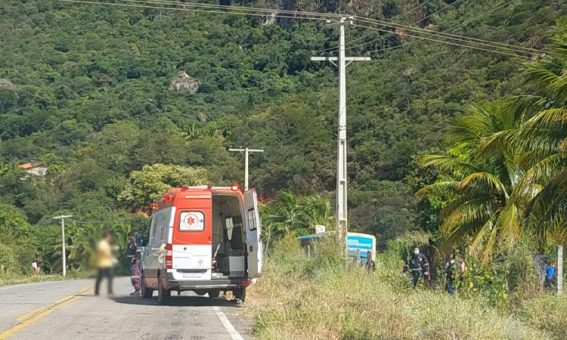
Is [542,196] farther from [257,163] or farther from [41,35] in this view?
[257,163]

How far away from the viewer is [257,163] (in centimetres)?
6956

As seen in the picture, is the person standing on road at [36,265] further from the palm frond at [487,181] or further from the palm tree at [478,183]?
the palm frond at [487,181]

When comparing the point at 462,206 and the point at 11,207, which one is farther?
the point at 462,206

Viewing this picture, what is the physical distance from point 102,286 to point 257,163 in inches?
2641

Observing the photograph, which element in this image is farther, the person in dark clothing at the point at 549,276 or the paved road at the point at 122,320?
the person in dark clothing at the point at 549,276

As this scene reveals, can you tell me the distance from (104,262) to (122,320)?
1432cm

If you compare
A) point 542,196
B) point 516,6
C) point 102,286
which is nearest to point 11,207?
point 102,286

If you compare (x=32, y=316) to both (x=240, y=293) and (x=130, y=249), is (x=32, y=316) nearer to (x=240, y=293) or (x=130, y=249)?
(x=240, y=293)

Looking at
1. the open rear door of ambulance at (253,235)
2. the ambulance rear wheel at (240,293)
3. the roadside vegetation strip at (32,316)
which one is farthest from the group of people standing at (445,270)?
the roadside vegetation strip at (32,316)

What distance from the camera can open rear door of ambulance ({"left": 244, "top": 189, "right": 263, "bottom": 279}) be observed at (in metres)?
19.4

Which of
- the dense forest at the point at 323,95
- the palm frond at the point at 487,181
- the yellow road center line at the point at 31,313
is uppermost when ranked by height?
the dense forest at the point at 323,95

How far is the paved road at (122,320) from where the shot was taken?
13992 millimetres

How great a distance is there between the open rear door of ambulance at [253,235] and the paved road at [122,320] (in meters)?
1.04

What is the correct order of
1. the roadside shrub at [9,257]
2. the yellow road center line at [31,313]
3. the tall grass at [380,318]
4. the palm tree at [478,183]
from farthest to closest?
the palm tree at [478,183] → the yellow road center line at [31,313] → the tall grass at [380,318] → the roadside shrub at [9,257]
